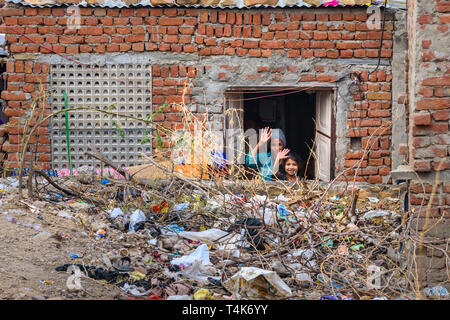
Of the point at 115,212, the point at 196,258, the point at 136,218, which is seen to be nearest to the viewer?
the point at 196,258

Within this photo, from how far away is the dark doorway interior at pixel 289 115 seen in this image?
35.3 ft

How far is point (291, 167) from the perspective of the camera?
25.6 feet

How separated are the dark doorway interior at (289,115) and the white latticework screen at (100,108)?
343 cm

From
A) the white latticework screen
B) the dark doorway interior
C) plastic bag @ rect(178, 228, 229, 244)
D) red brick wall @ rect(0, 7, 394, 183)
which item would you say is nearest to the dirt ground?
plastic bag @ rect(178, 228, 229, 244)

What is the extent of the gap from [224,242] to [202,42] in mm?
3298

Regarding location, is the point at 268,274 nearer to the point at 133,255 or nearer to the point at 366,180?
the point at 133,255

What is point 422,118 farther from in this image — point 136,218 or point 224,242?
point 136,218

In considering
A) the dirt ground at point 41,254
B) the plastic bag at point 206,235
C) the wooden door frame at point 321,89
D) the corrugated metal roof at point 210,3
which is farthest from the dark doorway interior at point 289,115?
the dirt ground at point 41,254

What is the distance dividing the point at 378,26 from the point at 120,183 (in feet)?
13.1

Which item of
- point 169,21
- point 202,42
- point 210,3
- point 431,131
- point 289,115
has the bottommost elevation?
point 431,131

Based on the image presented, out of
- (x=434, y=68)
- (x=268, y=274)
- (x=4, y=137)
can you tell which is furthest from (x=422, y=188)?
(x=4, y=137)

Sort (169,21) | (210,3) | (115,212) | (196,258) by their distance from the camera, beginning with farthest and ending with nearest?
1. (169,21)
2. (210,3)
3. (115,212)
4. (196,258)

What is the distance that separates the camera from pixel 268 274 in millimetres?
4027

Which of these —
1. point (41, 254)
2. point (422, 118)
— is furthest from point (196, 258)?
point (422, 118)
